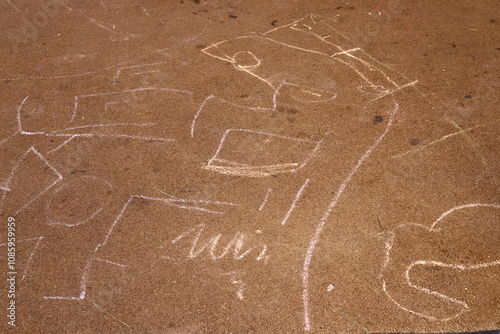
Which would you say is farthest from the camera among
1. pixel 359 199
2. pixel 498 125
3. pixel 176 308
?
pixel 498 125

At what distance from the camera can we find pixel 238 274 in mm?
3506

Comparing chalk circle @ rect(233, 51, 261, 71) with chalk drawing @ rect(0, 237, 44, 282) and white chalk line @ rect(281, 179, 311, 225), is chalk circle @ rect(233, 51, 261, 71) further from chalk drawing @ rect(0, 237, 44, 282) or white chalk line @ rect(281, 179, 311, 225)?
chalk drawing @ rect(0, 237, 44, 282)

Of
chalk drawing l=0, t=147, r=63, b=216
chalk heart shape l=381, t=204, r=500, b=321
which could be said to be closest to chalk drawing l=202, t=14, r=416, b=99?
chalk heart shape l=381, t=204, r=500, b=321

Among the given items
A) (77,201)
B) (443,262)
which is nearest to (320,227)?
(443,262)

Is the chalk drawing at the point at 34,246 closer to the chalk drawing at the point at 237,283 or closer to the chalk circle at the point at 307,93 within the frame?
the chalk drawing at the point at 237,283

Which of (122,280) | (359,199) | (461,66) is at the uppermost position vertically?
(461,66)

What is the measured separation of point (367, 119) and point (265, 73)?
1.41m

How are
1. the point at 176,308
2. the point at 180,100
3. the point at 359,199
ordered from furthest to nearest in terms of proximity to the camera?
the point at 180,100, the point at 359,199, the point at 176,308

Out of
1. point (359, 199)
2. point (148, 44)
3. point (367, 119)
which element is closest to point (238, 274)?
point (359, 199)

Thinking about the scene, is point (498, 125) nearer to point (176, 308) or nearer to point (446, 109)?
point (446, 109)

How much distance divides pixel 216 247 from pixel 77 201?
1.41m

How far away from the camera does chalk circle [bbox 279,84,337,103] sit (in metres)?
5.01

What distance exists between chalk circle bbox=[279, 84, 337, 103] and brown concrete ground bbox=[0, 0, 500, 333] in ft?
0.14

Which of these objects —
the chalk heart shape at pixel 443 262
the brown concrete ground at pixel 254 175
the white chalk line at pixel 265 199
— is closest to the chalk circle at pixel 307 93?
the brown concrete ground at pixel 254 175
